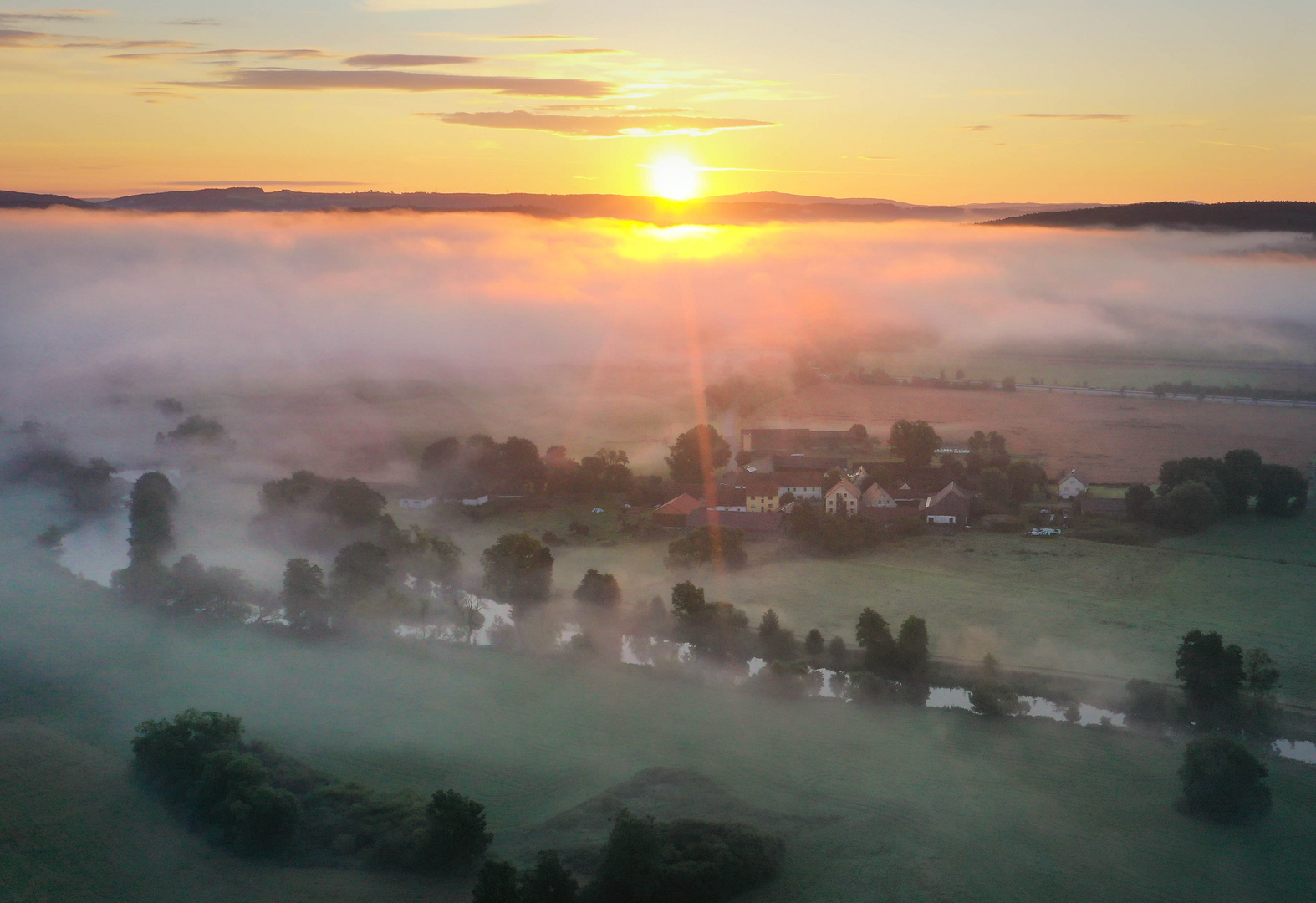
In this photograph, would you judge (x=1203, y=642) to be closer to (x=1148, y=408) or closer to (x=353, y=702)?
(x=353, y=702)

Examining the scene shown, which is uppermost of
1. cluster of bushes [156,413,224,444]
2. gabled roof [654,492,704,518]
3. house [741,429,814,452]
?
cluster of bushes [156,413,224,444]

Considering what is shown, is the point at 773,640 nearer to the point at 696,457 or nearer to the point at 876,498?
the point at 876,498

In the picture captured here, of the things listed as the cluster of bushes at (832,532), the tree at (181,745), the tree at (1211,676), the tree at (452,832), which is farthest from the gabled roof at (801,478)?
the tree at (452,832)

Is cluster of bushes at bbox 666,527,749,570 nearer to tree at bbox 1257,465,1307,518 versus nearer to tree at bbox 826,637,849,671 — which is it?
tree at bbox 826,637,849,671

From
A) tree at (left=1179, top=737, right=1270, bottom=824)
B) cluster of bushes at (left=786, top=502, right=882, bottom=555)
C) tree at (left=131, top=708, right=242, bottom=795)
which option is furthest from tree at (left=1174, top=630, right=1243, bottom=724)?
tree at (left=131, top=708, right=242, bottom=795)

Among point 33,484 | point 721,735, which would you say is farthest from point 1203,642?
point 33,484

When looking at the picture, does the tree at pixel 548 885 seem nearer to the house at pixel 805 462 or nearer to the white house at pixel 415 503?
the white house at pixel 415 503
